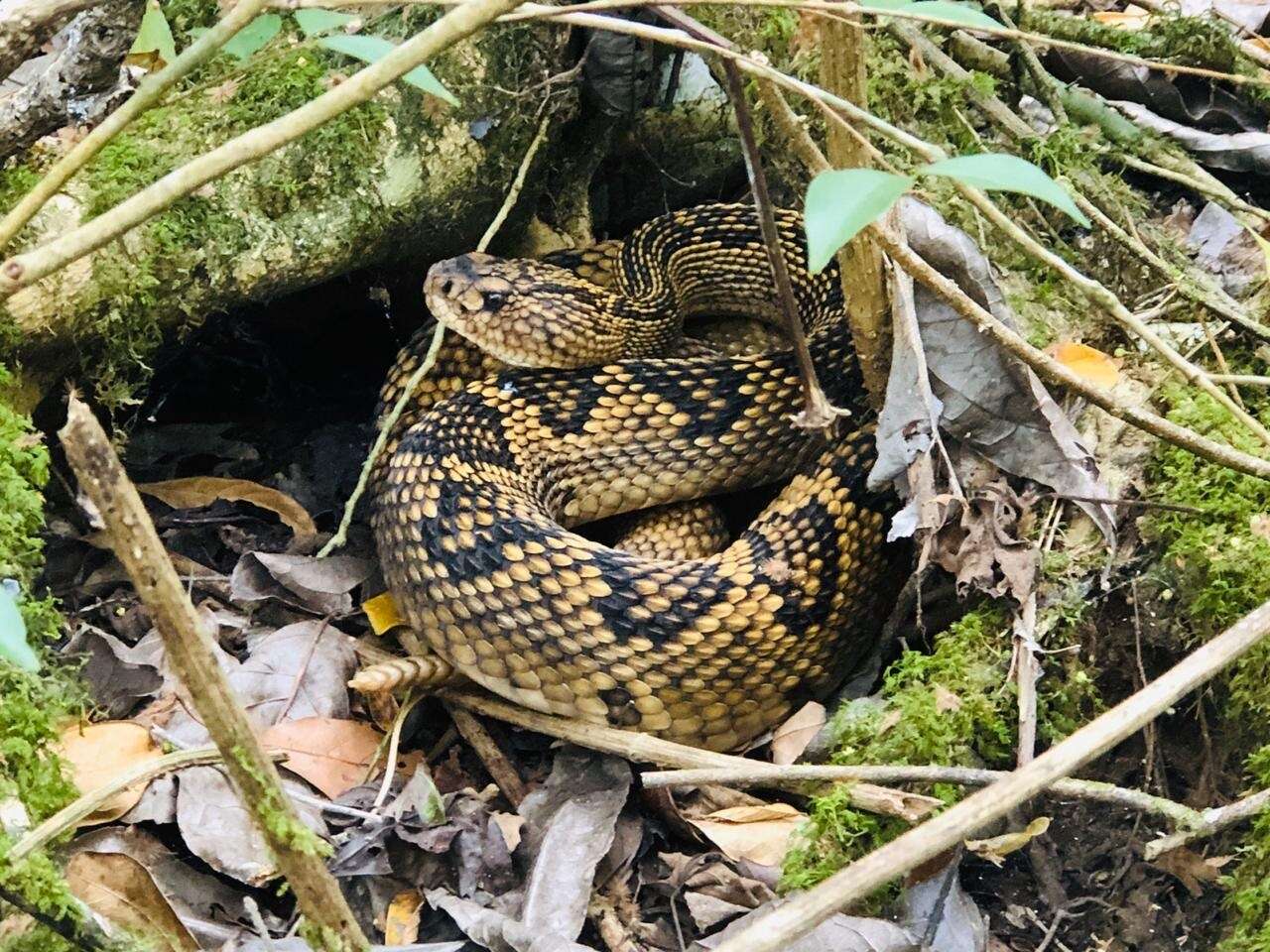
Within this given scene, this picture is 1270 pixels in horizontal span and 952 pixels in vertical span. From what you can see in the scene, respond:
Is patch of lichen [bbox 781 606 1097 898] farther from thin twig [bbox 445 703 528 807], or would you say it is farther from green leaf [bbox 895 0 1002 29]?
green leaf [bbox 895 0 1002 29]

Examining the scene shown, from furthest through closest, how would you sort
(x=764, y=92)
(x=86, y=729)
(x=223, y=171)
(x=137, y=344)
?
(x=137, y=344)
(x=86, y=729)
(x=764, y=92)
(x=223, y=171)

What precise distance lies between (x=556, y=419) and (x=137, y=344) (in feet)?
5.20

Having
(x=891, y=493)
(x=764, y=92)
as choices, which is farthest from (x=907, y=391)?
(x=764, y=92)

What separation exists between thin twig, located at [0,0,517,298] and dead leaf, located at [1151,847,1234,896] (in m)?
2.79

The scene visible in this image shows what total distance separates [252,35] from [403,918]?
2344 millimetres

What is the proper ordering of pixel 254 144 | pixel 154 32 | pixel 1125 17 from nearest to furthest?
pixel 254 144 → pixel 154 32 → pixel 1125 17

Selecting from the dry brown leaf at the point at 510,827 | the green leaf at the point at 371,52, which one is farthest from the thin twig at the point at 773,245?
the dry brown leaf at the point at 510,827

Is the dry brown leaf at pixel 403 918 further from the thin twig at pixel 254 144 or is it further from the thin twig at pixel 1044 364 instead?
the thin twig at pixel 1044 364

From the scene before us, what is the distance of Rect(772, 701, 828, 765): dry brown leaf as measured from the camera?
4.45 metres

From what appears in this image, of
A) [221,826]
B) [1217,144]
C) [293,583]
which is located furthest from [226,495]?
[1217,144]

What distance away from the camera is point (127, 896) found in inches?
140

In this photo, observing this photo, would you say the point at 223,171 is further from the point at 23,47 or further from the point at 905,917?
the point at 905,917

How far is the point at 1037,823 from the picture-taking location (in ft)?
11.3

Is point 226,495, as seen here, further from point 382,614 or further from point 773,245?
point 773,245
